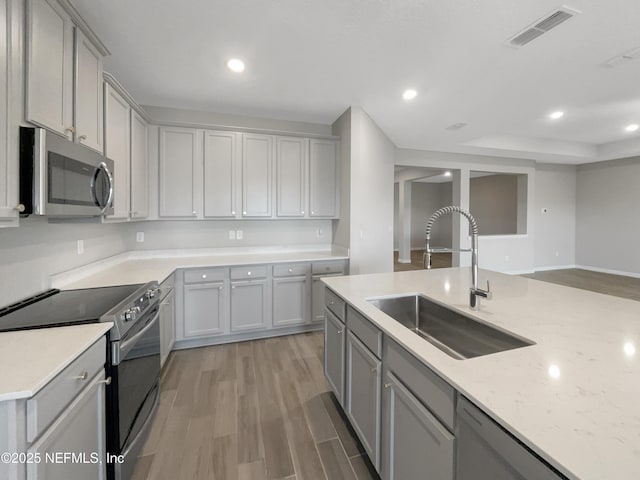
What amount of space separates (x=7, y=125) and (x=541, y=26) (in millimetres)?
3326

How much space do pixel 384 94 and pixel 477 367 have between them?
307 cm

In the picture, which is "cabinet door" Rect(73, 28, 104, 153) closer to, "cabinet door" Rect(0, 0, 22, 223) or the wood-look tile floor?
"cabinet door" Rect(0, 0, 22, 223)

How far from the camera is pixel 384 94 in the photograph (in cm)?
319

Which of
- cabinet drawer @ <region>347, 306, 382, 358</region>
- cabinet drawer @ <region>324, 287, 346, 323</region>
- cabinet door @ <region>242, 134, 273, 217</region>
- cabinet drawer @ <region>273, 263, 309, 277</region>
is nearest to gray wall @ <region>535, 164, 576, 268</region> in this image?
cabinet drawer @ <region>273, 263, 309, 277</region>

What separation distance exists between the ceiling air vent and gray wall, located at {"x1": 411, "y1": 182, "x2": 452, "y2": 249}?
30.0 feet

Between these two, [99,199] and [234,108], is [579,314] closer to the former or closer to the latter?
[99,199]

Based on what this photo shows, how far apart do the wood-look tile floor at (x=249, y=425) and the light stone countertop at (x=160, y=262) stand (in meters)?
0.93

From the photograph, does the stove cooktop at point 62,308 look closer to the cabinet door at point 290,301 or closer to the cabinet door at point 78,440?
the cabinet door at point 78,440

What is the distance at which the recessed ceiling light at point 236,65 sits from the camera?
99.5 inches

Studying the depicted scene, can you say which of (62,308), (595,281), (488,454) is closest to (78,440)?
(62,308)

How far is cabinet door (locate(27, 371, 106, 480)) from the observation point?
3.04ft

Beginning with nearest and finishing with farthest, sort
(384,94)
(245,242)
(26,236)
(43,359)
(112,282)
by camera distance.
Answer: (43,359)
(26,236)
(112,282)
(384,94)
(245,242)

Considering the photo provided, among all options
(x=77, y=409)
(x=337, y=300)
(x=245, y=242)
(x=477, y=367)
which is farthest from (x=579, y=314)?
Answer: (x=245, y=242)

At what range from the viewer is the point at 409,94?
10.6 feet
